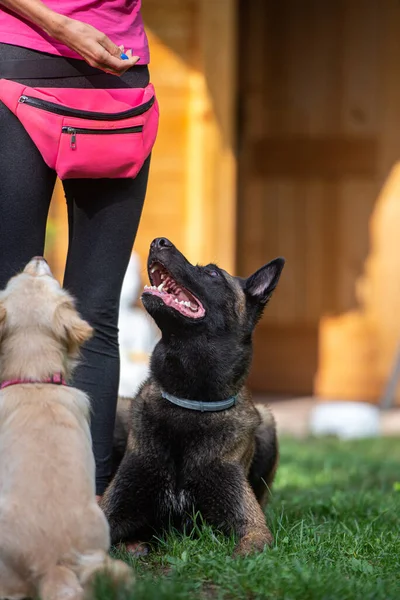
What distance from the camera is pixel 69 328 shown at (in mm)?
2902

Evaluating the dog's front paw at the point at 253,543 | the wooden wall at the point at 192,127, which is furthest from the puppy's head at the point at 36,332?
the wooden wall at the point at 192,127

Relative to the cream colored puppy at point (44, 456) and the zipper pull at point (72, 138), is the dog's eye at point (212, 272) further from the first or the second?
the cream colored puppy at point (44, 456)

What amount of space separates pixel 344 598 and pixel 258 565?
33 centimetres

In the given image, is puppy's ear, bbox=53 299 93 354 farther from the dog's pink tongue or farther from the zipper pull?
the dog's pink tongue

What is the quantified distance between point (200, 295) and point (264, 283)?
32cm

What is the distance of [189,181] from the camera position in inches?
338

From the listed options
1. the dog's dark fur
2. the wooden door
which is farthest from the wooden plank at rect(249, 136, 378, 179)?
the dog's dark fur

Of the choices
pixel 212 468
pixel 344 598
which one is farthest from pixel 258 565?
pixel 212 468

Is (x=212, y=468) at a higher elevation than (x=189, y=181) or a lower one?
lower

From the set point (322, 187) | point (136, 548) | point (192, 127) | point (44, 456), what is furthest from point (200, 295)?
point (322, 187)

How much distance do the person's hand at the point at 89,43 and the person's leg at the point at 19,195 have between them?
1.01 feet

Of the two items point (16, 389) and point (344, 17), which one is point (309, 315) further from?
point (16, 389)

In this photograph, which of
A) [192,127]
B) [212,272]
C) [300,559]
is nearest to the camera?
[300,559]

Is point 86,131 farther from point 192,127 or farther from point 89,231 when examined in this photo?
point 192,127
